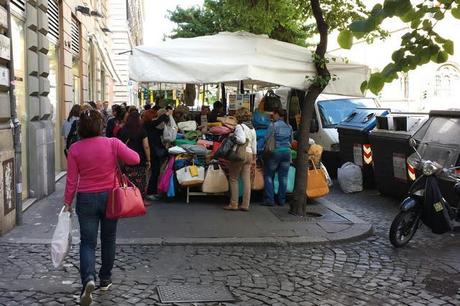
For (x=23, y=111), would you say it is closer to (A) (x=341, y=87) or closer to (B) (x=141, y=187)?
(B) (x=141, y=187)

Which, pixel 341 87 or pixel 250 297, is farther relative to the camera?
pixel 341 87

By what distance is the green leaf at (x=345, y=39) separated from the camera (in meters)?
3.39

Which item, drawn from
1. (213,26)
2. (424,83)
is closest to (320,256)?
(213,26)

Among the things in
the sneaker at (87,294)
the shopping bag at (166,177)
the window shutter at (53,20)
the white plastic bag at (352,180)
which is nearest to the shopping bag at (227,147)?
the shopping bag at (166,177)

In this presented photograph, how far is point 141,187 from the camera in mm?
9172

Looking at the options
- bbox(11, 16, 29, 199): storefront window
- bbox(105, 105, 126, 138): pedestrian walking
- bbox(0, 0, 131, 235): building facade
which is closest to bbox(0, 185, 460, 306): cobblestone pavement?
bbox(0, 0, 131, 235): building facade

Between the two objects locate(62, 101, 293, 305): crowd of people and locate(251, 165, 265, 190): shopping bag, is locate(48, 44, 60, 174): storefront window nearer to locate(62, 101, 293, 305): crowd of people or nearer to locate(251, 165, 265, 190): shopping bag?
locate(62, 101, 293, 305): crowd of people

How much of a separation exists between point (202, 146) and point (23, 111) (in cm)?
287

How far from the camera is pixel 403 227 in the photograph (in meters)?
6.97

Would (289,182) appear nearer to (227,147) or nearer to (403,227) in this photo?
(227,147)

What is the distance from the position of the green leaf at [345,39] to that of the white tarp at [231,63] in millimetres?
5329

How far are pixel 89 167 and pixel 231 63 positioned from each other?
4.54 meters

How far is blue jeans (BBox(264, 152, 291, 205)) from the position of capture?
30.1ft

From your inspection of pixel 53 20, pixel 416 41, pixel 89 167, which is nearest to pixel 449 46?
pixel 416 41
